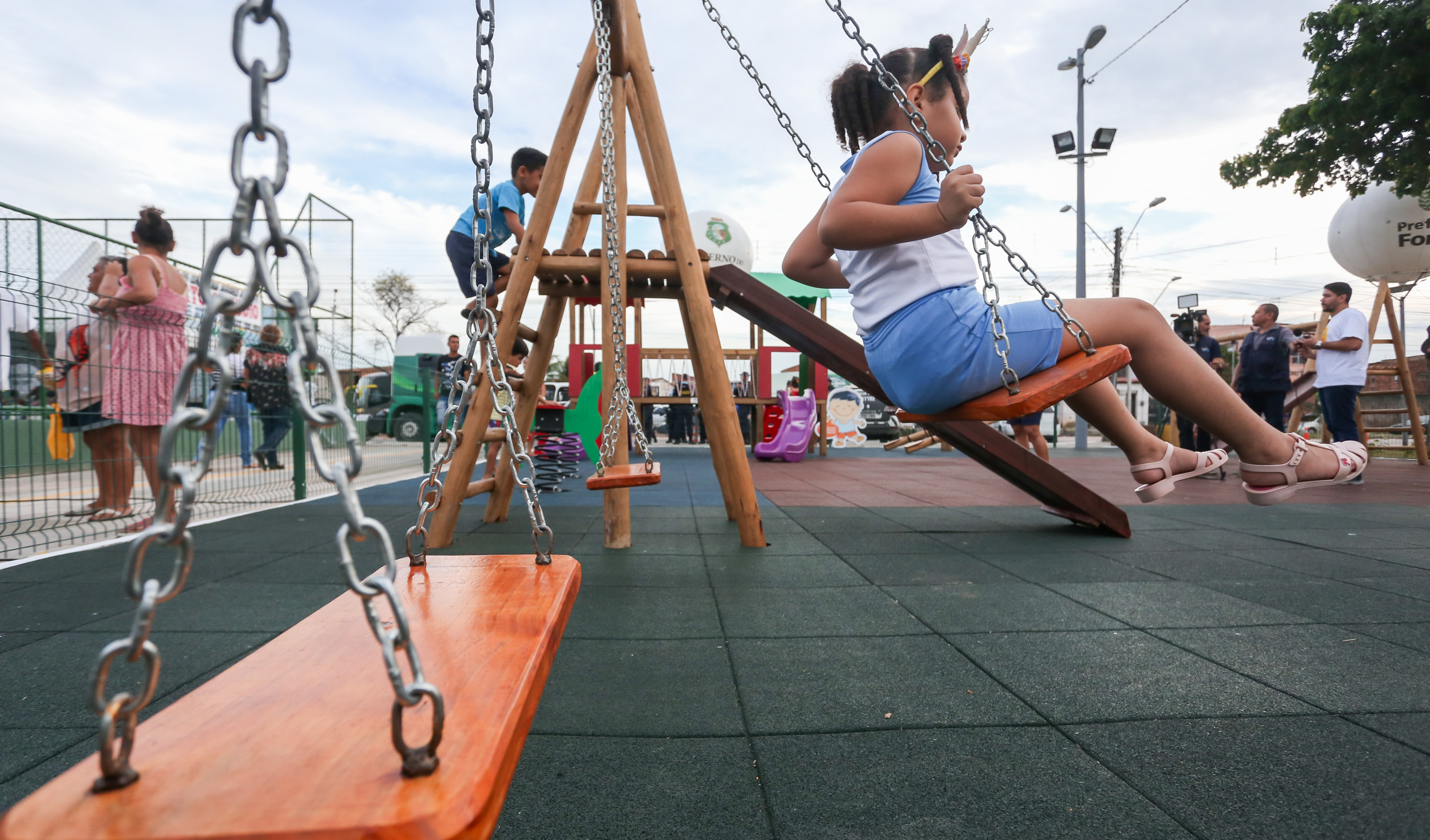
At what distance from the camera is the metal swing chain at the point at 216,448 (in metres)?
0.56

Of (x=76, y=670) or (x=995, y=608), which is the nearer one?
(x=76, y=670)

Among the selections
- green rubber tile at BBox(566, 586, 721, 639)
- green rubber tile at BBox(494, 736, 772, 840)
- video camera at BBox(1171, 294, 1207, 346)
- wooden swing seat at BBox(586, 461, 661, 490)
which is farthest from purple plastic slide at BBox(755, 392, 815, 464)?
green rubber tile at BBox(494, 736, 772, 840)

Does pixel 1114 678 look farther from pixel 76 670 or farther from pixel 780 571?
pixel 76 670

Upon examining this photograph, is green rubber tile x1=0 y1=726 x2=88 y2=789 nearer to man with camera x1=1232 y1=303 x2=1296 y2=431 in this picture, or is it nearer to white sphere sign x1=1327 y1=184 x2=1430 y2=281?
man with camera x1=1232 y1=303 x2=1296 y2=431

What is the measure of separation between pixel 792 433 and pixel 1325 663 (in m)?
8.11

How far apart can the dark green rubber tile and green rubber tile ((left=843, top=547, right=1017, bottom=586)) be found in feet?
0.27

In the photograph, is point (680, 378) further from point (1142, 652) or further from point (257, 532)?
point (1142, 652)

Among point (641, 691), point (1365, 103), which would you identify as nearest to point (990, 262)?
point (641, 691)

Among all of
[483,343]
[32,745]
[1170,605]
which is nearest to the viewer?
[32,745]

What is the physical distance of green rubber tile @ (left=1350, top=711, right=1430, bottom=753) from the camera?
1.38 m

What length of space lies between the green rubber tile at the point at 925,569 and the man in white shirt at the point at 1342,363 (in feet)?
16.0

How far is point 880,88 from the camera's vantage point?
2.15 meters

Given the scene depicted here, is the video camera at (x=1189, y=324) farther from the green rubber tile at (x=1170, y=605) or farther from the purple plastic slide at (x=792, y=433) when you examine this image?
the green rubber tile at (x=1170, y=605)

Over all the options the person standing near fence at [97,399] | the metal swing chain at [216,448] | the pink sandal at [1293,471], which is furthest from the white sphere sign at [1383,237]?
the person standing near fence at [97,399]
